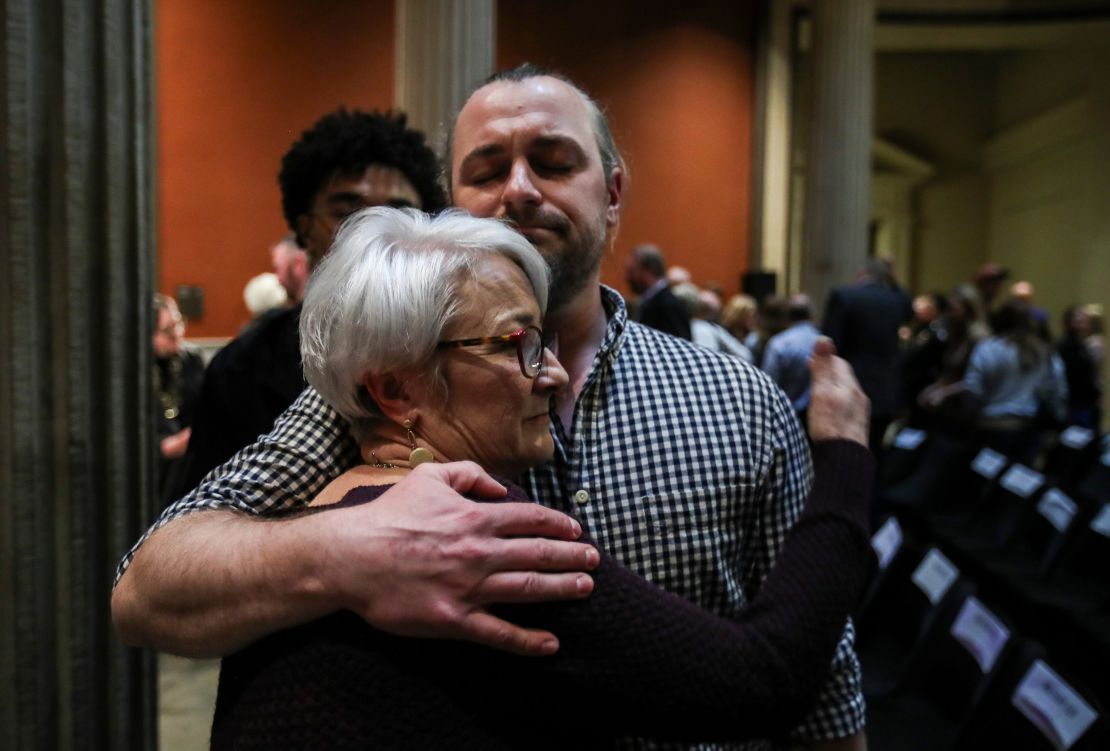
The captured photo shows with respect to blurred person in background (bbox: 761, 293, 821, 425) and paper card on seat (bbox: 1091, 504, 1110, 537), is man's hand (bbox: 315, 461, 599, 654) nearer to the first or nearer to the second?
paper card on seat (bbox: 1091, 504, 1110, 537)

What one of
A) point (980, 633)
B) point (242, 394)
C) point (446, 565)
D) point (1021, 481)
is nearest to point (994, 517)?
point (1021, 481)

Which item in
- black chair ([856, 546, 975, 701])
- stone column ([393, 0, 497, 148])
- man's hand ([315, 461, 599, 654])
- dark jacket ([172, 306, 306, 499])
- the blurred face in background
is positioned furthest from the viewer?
stone column ([393, 0, 497, 148])

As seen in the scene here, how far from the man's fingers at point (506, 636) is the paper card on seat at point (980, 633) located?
180 centimetres

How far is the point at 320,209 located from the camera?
80.0 inches

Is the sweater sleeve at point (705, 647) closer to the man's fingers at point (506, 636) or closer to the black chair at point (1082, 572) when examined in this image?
the man's fingers at point (506, 636)

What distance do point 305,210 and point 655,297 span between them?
2812 millimetres

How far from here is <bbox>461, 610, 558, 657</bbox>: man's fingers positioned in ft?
2.63

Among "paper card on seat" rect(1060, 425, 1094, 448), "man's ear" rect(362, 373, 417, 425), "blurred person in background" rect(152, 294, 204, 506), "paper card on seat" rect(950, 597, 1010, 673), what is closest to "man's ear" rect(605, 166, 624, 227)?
"man's ear" rect(362, 373, 417, 425)

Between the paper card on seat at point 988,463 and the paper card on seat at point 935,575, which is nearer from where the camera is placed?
the paper card on seat at point 935,575

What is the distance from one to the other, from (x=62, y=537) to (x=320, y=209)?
0.83m

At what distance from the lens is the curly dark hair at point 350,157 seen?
2.03 m

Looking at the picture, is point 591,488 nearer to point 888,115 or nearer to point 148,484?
point 148,484

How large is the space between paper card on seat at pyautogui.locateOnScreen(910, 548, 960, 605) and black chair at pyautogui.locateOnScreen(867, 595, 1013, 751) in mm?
94

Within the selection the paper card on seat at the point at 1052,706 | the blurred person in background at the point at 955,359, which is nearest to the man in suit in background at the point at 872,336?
the blurred person in background at the point at 955,359
